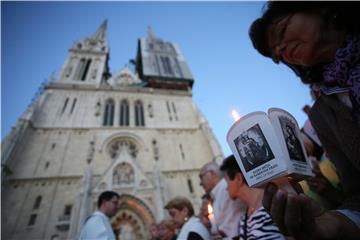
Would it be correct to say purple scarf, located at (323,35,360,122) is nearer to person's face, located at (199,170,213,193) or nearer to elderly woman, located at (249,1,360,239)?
elderly woman, located at (249,1,360,239)

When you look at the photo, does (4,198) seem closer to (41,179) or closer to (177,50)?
(41,179)

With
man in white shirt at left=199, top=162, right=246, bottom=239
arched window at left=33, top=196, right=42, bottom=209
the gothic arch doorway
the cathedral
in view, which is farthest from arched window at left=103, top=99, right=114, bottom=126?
man in white shirt at left=199, top=162, right=246, bottom=239

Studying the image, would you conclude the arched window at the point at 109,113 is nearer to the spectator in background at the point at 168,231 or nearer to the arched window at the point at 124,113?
the arched window at the point at 124,113

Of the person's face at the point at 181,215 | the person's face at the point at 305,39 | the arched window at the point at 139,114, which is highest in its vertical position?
the arched window at the point at 139,114

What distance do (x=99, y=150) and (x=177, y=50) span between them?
1617 centimetres

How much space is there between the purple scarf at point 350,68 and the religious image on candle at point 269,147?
1.19ft

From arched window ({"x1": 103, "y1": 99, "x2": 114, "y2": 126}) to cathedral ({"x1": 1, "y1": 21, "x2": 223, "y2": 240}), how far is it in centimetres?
7

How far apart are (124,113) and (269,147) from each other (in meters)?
13.9

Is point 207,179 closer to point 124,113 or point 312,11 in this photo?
point 312,11

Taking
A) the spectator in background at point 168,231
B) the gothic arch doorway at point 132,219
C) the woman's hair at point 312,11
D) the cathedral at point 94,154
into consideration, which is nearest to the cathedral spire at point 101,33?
the cathedral at point 94,154

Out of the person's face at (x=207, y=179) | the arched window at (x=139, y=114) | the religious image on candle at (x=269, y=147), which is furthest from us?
the arched window at (x=139, y=114)

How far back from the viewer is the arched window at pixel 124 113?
13297mm

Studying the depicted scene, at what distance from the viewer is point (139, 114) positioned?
14.0 m

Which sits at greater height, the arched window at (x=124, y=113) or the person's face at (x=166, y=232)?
the arched window at (x=124, y=113)
